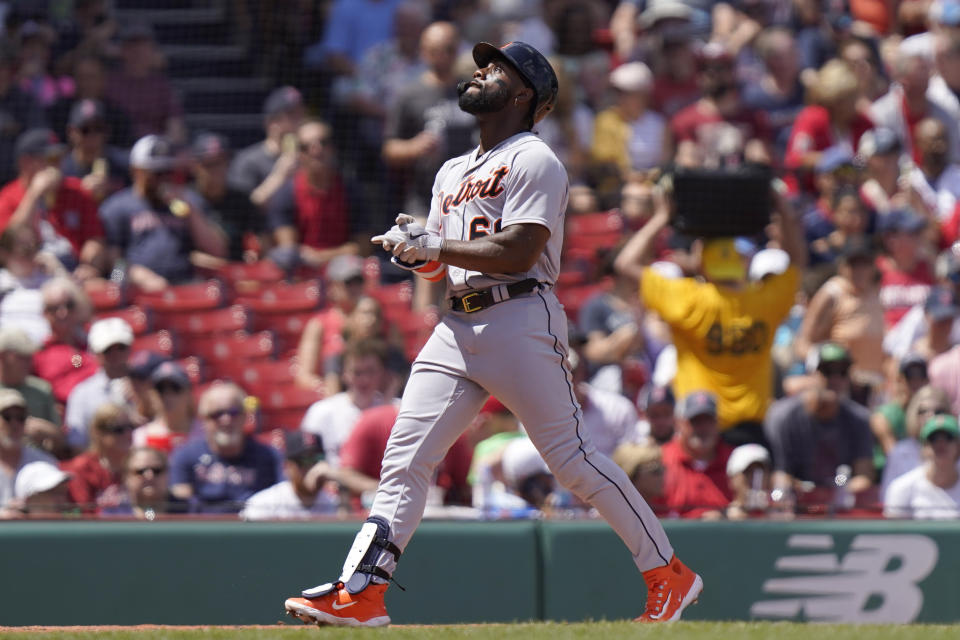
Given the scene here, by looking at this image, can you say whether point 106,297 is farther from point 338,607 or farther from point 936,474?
point 338,607

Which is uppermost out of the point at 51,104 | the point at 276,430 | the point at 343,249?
the point at 51,104

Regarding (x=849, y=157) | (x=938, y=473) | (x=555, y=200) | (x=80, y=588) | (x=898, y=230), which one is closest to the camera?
(x=555, y=200)

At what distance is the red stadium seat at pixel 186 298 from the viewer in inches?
372

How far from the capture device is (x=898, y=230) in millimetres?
9484

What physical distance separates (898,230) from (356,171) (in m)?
3.88

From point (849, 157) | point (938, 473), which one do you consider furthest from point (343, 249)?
point (938, 473)

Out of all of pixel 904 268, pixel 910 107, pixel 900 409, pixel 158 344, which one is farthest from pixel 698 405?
pixel 910 107

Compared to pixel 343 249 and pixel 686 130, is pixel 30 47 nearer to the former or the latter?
pixel 343 249

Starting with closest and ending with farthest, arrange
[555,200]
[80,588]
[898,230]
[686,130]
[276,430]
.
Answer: [555,200]
[80,588]
[276,430]
[898,230]
[686,130]

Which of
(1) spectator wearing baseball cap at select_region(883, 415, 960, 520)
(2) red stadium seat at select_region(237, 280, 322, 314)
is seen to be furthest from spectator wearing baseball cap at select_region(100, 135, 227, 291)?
(1) spectator wearing baseball cap at select_region(883, 415, 960, 520)

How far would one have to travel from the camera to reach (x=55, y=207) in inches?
383

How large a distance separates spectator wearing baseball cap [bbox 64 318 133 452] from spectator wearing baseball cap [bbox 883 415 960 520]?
12.6ft

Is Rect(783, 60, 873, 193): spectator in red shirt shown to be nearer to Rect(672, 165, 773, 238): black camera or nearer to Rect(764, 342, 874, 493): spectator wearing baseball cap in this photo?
Rect(672, 165, 773, 238): black camera

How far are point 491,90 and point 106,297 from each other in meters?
5.16
